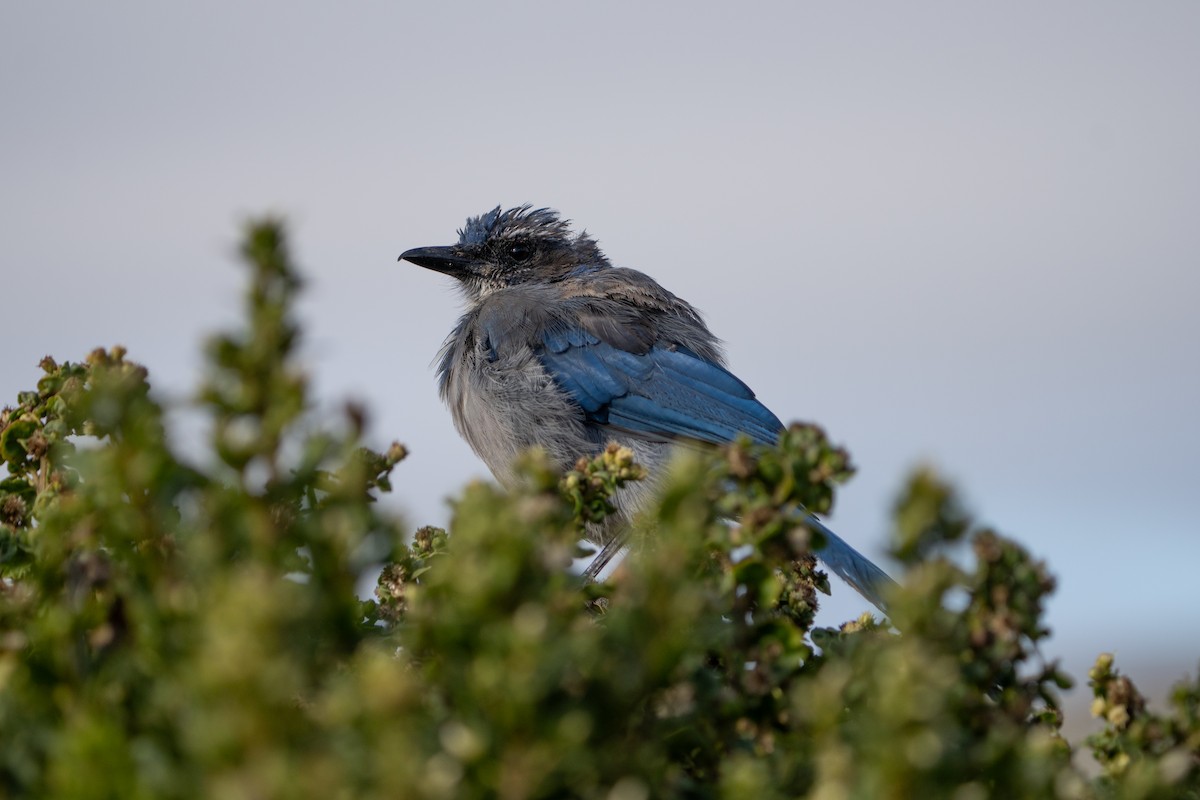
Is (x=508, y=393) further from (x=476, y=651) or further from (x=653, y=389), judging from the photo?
(x=476, y=651)

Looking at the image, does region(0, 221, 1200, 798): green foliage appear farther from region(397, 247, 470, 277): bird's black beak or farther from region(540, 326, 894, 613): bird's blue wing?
region(397, 247, 470, 277): bird's black beak

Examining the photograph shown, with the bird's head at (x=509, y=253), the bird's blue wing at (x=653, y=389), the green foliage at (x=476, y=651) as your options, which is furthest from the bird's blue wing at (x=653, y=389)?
the green foliage at (x=476, y=651)

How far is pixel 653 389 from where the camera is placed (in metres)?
5.93

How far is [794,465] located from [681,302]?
207 inches

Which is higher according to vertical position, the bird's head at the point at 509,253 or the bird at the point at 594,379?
the bird's head at the point at 509,253

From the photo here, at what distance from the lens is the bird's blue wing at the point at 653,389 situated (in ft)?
18.7

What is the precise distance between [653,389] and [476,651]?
4767 millimetres

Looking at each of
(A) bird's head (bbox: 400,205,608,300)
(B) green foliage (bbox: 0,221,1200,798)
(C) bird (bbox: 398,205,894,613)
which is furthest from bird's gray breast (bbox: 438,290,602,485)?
(B) green foliage (bbox: 0,221,1200,798)

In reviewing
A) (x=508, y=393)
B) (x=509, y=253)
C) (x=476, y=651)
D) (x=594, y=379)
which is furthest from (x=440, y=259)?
(x=476, y=651)

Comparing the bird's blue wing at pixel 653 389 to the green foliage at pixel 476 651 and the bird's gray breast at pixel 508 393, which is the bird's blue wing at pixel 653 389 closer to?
the bird's gray breast at pixel 508 393

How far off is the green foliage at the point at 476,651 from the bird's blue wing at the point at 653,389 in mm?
3927

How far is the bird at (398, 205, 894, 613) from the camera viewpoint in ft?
18.9

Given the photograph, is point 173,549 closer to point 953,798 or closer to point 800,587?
point 953,798

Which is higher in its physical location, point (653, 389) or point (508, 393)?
point (653, 389)
